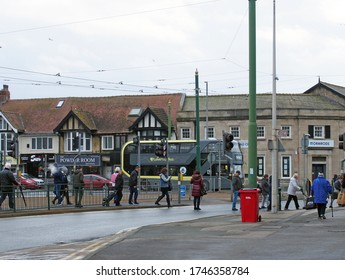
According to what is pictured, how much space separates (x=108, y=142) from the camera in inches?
2916

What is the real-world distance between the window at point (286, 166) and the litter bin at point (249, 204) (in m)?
48.1

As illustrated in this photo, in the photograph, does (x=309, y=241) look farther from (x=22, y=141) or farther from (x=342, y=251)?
(x=22, y=141)

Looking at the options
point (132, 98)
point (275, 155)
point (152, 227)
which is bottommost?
point (152, 227)

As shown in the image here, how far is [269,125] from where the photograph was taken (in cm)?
6944

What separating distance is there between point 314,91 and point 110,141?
71.0ft

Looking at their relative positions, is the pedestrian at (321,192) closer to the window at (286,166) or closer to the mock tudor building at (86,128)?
the window at (286,166)

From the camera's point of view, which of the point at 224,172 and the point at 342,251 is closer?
the point at 342,251

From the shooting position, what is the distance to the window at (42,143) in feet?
249

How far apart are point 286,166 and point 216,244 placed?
179ft

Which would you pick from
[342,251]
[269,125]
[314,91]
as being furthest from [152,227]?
[314,91]

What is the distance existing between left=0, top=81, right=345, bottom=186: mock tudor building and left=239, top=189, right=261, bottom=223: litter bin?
149 feet

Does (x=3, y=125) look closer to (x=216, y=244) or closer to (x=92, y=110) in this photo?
(x=92, y=110)

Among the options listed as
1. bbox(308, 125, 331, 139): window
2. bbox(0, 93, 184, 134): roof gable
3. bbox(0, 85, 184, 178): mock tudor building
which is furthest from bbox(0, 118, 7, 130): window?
bbox(308, 125, 331, 139): window

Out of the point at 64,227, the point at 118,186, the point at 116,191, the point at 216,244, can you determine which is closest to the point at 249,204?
the point at 64,227
